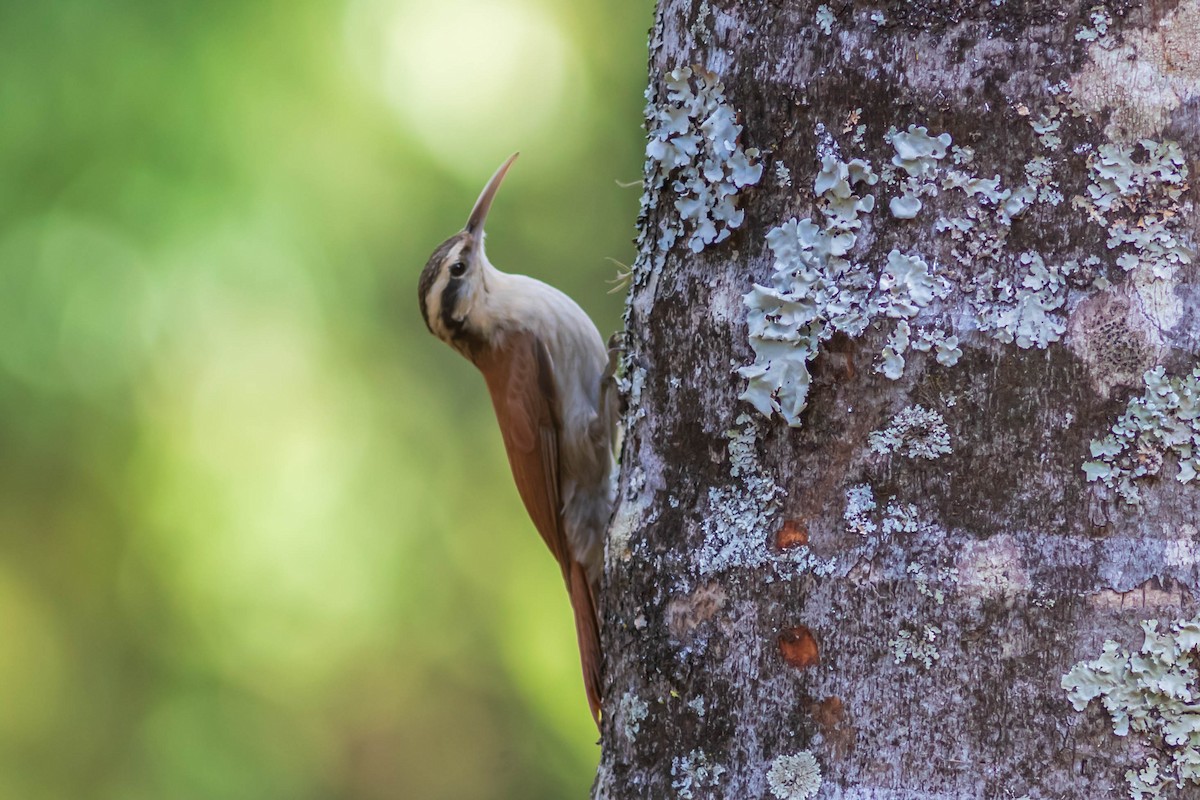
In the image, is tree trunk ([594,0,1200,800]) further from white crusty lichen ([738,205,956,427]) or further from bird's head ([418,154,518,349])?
bird's head ([418,154,518,349])

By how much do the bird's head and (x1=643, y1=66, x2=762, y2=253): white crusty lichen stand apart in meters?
1.79

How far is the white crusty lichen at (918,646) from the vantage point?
4.43ft

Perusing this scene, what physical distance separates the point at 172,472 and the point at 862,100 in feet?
17.2

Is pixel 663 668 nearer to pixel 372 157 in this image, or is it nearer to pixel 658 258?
pixel 658 258

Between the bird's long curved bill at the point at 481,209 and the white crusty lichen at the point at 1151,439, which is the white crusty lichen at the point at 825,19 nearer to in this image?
the white crusty lichen at the point at 1151,439

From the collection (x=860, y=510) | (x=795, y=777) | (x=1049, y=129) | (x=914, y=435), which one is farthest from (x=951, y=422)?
(x=795, y=777)

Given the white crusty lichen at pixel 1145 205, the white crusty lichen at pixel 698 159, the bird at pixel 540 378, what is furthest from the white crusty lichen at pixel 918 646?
the bird at pixel 540 378

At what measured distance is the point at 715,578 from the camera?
1.53m

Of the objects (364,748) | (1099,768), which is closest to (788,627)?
(1099,768)

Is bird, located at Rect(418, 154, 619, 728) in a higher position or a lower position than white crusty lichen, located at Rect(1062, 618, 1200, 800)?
higher

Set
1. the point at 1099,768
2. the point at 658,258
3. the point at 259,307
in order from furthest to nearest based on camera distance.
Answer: the point at 259,307
the point at 658,258
the point at 1099,768

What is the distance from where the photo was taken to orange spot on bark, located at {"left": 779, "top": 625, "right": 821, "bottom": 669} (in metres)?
1.42

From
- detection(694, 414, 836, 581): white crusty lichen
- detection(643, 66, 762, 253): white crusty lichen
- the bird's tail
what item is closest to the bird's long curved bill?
the bird's tail

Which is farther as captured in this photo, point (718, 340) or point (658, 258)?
point (658, 258)
